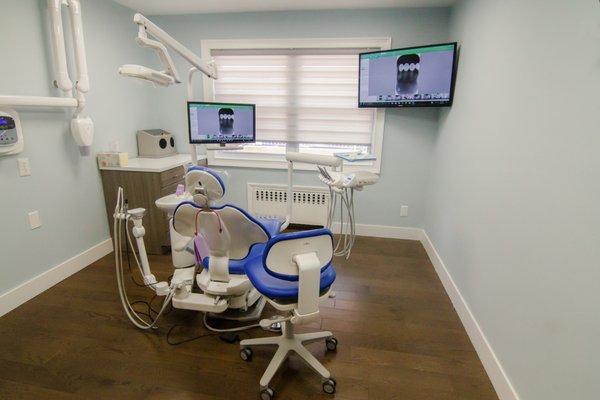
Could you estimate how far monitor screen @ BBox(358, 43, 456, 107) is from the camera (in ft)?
8.45

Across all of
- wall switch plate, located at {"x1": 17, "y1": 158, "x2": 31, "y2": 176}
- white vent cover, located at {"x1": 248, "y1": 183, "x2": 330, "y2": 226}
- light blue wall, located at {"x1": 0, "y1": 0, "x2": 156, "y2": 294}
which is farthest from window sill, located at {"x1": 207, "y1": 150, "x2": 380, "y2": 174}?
wall switch plate, located at {"x1": 17, "y1": 158, "x2": 31, "y2": 176}

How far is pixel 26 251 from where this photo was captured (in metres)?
2.17

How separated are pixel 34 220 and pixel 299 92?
2.55 metres

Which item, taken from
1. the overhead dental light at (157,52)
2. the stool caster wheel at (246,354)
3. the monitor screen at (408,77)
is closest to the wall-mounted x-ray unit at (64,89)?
the overhead dental light at (157,52)

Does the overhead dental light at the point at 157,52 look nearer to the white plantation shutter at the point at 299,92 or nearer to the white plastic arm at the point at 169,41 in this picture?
the white plastic arm at the point at 169,41

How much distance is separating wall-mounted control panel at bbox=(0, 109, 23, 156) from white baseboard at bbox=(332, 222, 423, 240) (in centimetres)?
298

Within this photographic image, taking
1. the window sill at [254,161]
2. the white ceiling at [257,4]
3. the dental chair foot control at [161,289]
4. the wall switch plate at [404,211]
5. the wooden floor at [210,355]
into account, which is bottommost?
the wooden floor at [210,355]

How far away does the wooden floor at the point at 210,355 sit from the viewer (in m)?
1.52

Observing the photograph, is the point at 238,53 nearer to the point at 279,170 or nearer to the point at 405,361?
the point at 279,170

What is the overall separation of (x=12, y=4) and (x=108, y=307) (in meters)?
2.08

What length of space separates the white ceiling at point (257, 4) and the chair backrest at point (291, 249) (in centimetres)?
245

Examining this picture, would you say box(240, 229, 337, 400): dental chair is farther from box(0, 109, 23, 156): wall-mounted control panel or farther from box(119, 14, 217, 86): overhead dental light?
box(0, 109, 23, 156): wall-mounted control panel

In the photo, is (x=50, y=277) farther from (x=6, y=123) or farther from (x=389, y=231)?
(x=389, y=231)

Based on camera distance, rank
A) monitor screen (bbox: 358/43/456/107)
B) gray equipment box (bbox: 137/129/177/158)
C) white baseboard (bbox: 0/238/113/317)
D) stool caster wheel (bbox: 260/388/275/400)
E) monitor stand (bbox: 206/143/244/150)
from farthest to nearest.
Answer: gray equipment box (bbox: 137/129/177/158), monitor stand (bbox: 206/143/244/150), monitor screen (bbox: 358/43/456/107), white baseboard (bbox: 0/238/113/317), stool caster wheel (bbox: 260/388/275/400)
